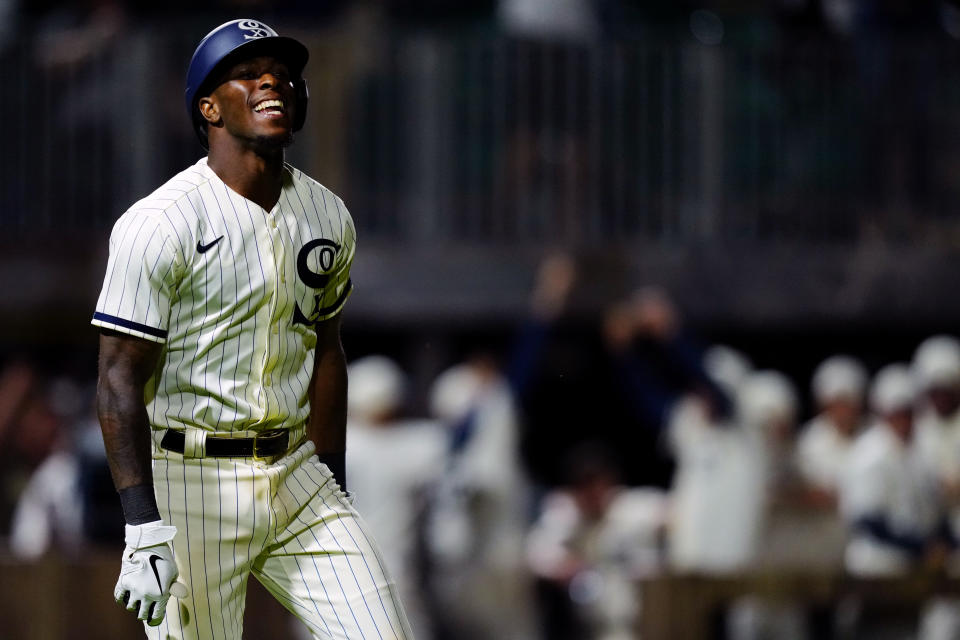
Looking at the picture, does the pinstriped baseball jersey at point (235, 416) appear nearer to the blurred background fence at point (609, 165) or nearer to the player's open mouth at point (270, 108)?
the player's open mouth at point (270, 108)

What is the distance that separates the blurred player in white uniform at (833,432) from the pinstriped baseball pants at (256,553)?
220 inches

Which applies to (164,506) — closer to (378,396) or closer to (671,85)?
(378,396)

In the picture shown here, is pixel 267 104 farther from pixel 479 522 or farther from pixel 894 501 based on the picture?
pixel 894 501

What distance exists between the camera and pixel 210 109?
165 inches

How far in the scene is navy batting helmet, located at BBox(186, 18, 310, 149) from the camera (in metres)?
4.11

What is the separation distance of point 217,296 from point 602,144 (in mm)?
6466

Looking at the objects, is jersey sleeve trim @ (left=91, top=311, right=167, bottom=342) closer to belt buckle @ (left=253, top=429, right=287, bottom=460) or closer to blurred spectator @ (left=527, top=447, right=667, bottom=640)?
belt buckle @ (left=253, top=429, right=287, bottom=460)

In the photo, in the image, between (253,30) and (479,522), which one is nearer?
(253,30)

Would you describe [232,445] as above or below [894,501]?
above

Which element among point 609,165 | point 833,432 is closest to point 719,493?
point 833,432

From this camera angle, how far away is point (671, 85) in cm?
1039

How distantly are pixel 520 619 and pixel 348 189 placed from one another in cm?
282

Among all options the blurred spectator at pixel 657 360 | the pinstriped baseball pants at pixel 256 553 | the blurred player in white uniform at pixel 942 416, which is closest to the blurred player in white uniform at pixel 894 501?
the blurred player in white uniform at pixel 942 416

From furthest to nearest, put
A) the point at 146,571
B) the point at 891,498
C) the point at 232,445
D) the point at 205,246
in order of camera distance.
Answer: the point at 891,498 < the point at 232,445 < the point at 205,246 < the point at 146,571
